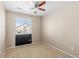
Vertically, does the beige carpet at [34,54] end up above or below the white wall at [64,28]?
below

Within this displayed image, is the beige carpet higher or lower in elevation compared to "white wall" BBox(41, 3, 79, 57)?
lower

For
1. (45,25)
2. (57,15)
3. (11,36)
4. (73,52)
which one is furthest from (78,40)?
(11,36)

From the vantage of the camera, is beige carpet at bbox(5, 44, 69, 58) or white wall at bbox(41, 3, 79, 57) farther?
beige carpet at bbox(5, 44, 69, 58)

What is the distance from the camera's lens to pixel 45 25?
14.8 ft

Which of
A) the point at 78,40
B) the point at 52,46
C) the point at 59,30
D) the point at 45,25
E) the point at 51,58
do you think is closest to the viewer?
the point at 78,40

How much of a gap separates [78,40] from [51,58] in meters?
1.23

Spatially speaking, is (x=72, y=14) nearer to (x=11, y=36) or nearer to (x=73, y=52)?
(x=73, y=52)

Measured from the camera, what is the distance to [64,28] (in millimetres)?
3051

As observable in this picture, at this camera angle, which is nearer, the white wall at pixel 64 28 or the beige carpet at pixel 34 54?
the white wall at pixel 64 28

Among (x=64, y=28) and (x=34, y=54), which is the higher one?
(x=64, y=28)

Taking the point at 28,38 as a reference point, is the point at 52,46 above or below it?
below

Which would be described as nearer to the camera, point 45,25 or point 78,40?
point 78,40

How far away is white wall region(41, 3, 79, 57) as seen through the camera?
257cm

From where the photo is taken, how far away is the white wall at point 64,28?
8.44 feet
